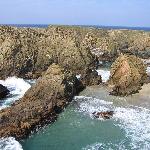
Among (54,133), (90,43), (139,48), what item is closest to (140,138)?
(54,133)

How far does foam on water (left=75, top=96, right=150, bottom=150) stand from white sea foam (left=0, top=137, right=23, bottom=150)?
15.6 ft

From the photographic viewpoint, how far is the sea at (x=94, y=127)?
26531 millimetres

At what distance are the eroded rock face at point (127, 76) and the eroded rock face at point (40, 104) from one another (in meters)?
4.59

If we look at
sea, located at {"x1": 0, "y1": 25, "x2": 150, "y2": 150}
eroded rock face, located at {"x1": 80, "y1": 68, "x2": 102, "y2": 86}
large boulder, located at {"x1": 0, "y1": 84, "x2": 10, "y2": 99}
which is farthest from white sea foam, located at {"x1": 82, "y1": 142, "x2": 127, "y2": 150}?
eroded rock face, located at {"x1": 80, "y1": 68, "x2": 102, "y2": 86}

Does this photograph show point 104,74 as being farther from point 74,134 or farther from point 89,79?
point 74,134

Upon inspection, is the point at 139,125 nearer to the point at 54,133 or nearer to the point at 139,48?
the point at 54,133

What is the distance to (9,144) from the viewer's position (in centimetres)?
2598

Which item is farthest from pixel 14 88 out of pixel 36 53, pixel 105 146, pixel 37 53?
pixel 105 146

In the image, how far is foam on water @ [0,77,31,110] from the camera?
37312 millimetres

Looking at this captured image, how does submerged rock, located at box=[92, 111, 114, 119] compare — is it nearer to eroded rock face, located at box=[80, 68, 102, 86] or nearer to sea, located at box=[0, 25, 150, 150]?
sea, located at box=[0, 25, 150, 150]

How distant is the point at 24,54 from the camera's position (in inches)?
2142

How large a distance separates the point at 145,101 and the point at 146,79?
6.33 m

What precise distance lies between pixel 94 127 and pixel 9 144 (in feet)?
25.1

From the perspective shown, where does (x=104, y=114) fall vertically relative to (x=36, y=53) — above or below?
below
